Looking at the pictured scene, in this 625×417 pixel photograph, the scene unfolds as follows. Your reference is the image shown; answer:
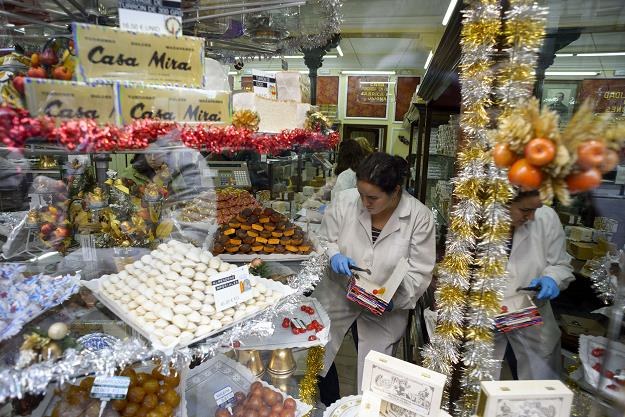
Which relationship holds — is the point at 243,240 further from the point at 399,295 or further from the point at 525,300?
the point at 525,300

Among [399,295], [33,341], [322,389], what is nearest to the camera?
[33,341]

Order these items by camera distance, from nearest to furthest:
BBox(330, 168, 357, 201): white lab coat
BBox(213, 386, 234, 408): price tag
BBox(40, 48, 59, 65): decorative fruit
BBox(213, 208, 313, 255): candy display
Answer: BBox(40, 48, 59, 65): decorative fruit → BBox(213, 386, 234, 408): price tag → BBox(213, 208, 313, 255): candy display → BBox(330, 168, 357, 201): white lab coat

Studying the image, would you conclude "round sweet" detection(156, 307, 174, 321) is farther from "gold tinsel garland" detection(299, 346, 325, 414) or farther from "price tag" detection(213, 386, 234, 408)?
"gold tinsel garland" detection(299, 346, 325, 414)

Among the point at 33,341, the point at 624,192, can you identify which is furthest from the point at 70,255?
the point at 624,192

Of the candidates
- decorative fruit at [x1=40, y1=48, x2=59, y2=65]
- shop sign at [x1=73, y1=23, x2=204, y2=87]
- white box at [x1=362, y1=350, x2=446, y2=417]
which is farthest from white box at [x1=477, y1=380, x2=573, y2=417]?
decorative fruit at [x1=40, y1=48, x2=59, y2=65]

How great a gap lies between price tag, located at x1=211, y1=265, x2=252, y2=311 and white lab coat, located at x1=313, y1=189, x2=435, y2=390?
74cm

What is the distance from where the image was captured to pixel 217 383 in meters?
1.77

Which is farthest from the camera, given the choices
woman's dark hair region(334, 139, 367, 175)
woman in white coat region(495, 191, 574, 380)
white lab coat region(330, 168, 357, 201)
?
woman's dark hair region(334, 139, 367, 175)

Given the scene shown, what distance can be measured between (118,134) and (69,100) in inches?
5.6

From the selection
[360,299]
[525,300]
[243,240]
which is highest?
[243,240]

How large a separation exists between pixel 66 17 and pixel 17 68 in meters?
0.46

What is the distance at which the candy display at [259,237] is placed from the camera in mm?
1764

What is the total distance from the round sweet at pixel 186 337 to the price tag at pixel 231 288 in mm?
145

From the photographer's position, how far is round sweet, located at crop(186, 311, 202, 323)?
3.90 feet
